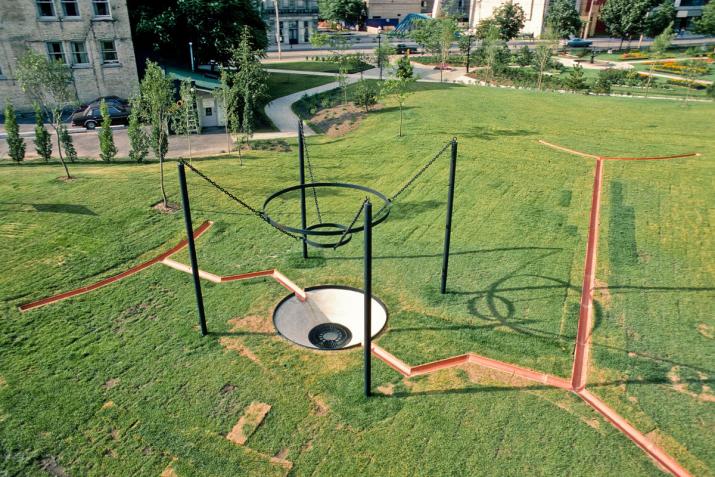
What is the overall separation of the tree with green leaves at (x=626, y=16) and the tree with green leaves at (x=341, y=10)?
39.7 meters

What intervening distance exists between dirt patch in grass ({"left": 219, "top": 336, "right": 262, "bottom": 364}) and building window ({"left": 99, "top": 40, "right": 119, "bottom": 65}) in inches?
1272

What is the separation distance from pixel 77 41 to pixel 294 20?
51.0 meters

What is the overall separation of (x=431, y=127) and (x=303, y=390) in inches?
922

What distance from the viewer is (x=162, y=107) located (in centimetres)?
2058

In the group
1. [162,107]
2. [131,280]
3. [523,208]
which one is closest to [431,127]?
[523,208]

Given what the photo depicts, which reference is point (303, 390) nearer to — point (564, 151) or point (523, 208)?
point (523, 208)

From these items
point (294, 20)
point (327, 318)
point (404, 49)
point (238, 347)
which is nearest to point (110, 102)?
point (327, 318)

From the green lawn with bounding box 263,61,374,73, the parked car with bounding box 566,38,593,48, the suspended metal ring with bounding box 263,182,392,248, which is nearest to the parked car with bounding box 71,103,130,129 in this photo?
the suspended metal ring with bounding box 263,182,392,248

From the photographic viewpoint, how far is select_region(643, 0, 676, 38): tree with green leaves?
230ft

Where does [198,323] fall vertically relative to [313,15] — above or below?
below

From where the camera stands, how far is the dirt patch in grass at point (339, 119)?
34.8 m

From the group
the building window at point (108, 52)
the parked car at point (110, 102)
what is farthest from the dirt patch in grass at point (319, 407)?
the building window at point (108, 52)

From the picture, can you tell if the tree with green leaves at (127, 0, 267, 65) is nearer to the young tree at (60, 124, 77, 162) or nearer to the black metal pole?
the young tree at (60, 124, 77, 162)

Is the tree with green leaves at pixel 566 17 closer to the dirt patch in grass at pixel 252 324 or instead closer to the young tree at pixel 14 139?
the young tree at pixel 14 139
